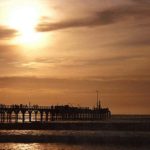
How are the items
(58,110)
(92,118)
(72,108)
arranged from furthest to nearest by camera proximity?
(92,118) < (72,108) < (58,110)

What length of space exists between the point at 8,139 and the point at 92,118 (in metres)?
86.6

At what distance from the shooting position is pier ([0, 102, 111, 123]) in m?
109

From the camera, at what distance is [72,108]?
13725cm

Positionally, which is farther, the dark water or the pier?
the pier

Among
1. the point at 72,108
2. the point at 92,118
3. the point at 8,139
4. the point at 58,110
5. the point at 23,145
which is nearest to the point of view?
the point at 23,145

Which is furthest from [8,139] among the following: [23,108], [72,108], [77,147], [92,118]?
[92,118]

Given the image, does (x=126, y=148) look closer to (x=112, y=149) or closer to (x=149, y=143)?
(x=112, y=149)

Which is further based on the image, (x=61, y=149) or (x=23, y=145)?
(x=23, y=145)

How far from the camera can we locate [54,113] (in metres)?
128

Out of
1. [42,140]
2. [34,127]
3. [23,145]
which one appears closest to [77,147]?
[23,145]

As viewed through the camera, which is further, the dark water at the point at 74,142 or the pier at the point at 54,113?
the pier at the point at 54,113

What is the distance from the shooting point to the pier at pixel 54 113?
4301 inches

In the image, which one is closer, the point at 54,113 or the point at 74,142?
the point at 74,142

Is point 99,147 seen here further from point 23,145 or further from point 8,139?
point 8,139
